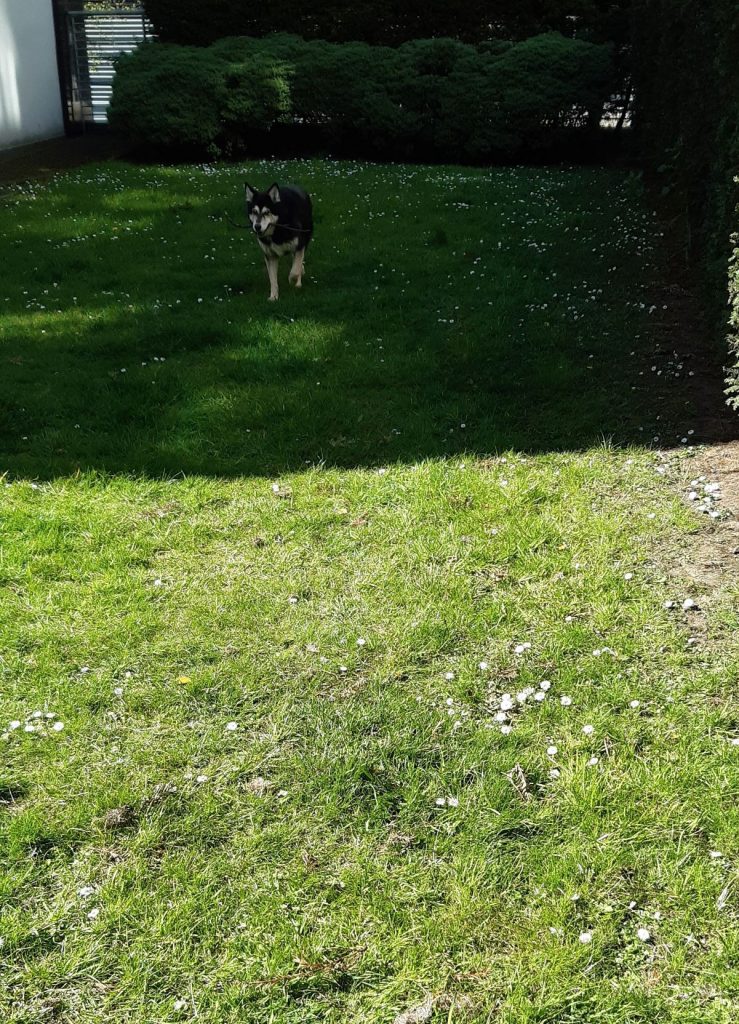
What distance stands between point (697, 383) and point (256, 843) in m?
4.33

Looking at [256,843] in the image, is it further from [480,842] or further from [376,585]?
[376,585]

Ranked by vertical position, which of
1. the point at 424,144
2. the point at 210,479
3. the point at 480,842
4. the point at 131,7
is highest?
the point at 131,7

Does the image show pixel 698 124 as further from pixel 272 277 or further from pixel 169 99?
pixel 169 99

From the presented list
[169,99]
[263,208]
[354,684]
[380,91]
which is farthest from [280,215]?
[380,91]

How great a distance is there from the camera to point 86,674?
334 centimetres

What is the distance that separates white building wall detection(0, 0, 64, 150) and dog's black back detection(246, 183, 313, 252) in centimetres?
1004

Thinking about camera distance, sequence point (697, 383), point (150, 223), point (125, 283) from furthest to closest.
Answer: point (150, 223)
point (125, 283)
point (697, 383)

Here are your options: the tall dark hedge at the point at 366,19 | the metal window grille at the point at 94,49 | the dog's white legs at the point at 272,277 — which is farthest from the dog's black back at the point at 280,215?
the metal window grille at the point at 94,49

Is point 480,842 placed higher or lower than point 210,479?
lower

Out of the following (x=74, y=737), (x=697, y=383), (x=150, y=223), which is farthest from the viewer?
(x=150, y=223)

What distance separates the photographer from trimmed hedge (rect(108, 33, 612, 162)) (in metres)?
13.2

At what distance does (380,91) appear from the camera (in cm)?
1382

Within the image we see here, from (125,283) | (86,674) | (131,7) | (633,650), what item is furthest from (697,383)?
(131,7)

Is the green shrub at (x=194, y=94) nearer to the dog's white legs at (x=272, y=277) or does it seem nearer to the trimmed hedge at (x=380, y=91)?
the trimmed hedge at (x=380, y=91)
